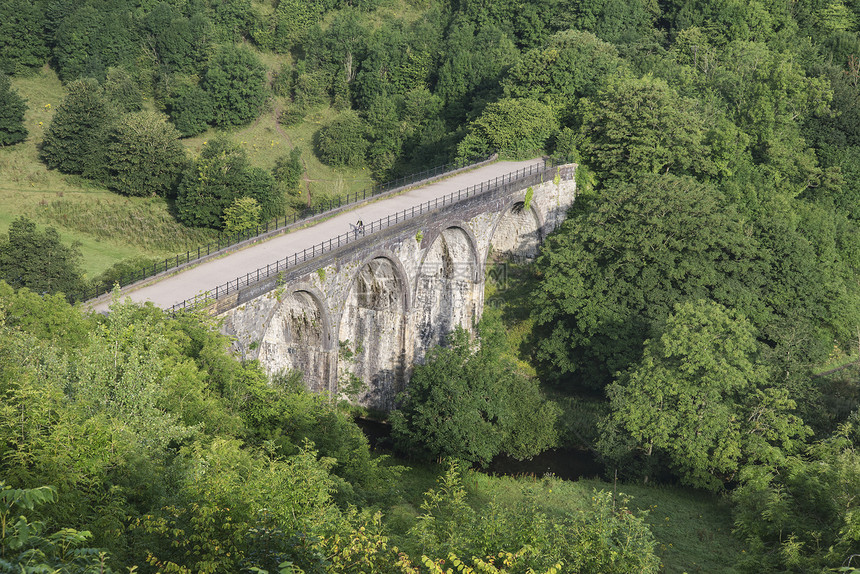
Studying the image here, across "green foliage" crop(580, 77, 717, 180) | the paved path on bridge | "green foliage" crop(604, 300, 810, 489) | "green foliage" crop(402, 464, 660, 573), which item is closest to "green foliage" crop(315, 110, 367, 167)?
the paved path on bridge

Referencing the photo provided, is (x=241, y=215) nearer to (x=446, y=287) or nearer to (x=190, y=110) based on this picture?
(x=446, y=287)

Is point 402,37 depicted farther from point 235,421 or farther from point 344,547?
point 344,547

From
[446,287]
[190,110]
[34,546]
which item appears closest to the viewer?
[34,546]

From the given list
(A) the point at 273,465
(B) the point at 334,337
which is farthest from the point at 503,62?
(A) the point at 273,465

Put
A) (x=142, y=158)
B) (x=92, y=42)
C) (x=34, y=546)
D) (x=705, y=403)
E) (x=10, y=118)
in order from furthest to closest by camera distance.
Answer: (x=92, y=42) < (x=10, y=118) < (x=142, y=158) < (x=705, y=403) < (x=34, y=546)

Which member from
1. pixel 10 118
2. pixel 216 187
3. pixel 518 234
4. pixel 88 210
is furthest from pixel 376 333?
pixel 10 118

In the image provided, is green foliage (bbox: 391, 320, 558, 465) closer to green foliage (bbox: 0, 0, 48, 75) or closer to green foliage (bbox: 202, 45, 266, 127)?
green foliage (bbox: 202, 45, 266, 127)

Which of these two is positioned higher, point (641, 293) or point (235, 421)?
point (641, 293)
